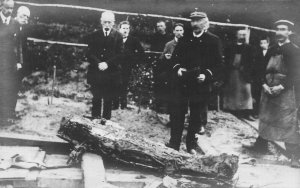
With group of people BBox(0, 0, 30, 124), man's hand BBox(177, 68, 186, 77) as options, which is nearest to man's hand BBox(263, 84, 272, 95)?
man's hand BBox(177, 68, 186, 77)

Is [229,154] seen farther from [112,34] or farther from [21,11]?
[21,11]

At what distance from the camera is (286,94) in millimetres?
5625

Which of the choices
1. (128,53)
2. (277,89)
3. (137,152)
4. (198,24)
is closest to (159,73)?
(128,53)

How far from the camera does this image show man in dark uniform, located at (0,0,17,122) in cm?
609

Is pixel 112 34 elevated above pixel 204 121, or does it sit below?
above

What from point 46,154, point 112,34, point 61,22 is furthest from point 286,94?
point 61,22

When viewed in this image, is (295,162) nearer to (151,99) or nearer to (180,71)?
(180,71)

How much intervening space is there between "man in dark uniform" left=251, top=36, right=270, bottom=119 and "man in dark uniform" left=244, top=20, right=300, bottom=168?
0.08 meters

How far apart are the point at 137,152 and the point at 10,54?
271 cm

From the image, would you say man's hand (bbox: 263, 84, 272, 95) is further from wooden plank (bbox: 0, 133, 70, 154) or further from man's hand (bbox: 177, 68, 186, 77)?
wooden plank (bbox: 0, 133, 70, 154)

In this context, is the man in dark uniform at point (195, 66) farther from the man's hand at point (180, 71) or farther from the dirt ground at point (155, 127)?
the dirt ground at point (155, 127)

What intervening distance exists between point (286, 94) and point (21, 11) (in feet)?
12.9

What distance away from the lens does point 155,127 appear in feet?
22.6

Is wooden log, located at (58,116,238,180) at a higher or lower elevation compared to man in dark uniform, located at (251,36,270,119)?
lower
